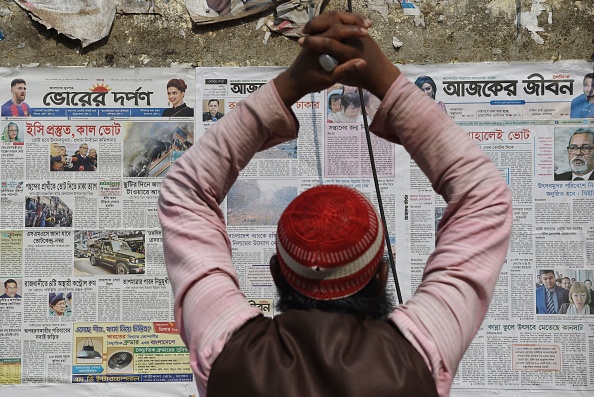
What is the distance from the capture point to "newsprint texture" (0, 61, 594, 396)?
2352 millimetres

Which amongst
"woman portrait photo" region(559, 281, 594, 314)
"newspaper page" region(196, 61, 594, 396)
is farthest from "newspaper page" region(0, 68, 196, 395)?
"woman portrait photo" region(559, 281, 594, 314)

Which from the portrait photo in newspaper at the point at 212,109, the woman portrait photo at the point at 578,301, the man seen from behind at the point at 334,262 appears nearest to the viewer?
the man seen from behind at the point at 334,262

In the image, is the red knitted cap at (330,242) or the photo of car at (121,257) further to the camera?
the photo of car at (121,257)

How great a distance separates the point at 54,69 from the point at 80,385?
111cm

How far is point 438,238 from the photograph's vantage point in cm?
82

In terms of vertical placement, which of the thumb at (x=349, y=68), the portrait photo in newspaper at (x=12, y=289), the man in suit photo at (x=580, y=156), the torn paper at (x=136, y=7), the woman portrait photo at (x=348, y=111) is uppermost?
the torn paper at (x=136, y=7)

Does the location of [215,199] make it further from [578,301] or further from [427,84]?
Answer: [578,301]

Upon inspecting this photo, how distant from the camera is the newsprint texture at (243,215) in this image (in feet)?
7.72

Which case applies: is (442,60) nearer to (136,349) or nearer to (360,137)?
(360,137)

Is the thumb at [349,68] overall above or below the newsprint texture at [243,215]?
above

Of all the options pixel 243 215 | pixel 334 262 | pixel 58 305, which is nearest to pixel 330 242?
pixel 334 262

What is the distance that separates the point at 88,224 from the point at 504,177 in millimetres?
1452

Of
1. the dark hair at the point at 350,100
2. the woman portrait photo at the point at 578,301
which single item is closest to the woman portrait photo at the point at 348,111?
the dark hair at the point at 350,100

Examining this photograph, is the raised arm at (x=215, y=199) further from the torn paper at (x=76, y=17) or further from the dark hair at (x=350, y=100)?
the torn paper at (x=76, y=17)
